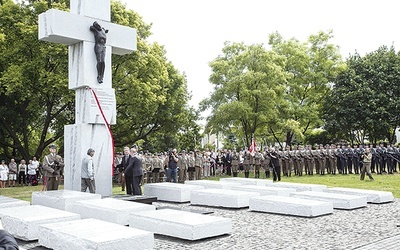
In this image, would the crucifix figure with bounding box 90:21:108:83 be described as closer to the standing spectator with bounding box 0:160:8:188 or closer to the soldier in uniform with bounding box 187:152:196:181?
the soldier in uniform with bounding box 187:152:196:181

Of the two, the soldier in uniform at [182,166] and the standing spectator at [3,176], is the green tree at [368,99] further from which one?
the standing spectator at [3,176]

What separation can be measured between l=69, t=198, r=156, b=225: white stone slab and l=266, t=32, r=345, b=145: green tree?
27.0m

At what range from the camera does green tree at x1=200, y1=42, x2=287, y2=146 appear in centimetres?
3041

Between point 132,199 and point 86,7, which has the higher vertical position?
point 86,7

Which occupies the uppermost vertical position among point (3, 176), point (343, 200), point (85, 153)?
point (85, 153)

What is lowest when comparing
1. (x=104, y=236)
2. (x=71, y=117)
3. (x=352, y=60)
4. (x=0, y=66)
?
(x=104, y=236)

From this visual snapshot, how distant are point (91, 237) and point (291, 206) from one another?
529 cm

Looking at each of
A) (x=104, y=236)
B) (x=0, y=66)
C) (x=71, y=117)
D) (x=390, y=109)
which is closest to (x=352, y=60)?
(x=390, y=109)

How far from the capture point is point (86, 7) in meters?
12.2

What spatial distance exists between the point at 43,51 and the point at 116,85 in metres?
4.57

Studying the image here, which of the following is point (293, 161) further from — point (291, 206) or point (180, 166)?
point (291, 206)

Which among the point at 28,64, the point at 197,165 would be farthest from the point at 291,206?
the point at 28,64

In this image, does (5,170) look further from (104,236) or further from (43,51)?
(104,236)

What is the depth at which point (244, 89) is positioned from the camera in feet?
100.0
